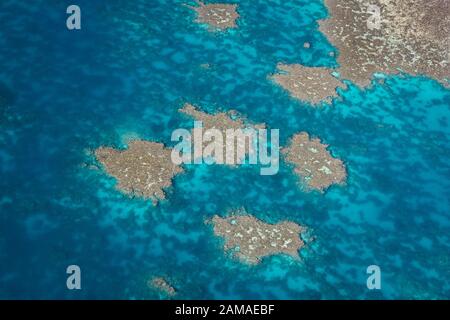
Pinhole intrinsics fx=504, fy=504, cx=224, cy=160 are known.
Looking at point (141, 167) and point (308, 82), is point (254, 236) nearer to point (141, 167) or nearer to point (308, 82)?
point (141, 167)

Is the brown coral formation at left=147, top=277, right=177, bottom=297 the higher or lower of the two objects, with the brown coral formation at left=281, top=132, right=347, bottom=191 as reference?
lower

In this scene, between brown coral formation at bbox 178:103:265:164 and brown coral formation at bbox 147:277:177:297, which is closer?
brown coral formation at bbox 147:277:177:297

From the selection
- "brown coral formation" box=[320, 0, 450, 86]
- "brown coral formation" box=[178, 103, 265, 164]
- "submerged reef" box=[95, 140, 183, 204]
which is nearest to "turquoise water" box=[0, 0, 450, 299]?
"submerged reef" box=[95, 140, 183, 204]

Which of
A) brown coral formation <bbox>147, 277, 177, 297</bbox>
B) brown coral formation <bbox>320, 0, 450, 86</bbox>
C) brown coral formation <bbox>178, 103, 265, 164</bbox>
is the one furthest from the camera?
brown coral formation <bbox>320, 0, 450, 86</bbox>

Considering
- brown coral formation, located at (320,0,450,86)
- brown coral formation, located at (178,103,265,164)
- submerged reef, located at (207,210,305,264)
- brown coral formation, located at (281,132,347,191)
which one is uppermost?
brown coral formation, located at (320,0,450,86)

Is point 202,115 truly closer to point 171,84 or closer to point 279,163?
point 171,84

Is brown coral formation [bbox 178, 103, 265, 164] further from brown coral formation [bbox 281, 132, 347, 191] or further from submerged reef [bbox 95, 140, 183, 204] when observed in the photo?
submerged reef [bbox 95, 140, 183, 204]

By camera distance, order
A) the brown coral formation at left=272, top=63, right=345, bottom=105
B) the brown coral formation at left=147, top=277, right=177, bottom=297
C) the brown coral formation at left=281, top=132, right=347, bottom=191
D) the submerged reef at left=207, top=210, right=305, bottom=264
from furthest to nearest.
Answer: the brown coral formation at left=272, top=63, right=345, bottom=105 < the brown coral formation at left=281, top=132, right=347, bottom=191 < the submerged reef at left=207, top=210, right=305, bottom=264 < the brown coral formation at left=147, top=277, right=177, bottom=297
